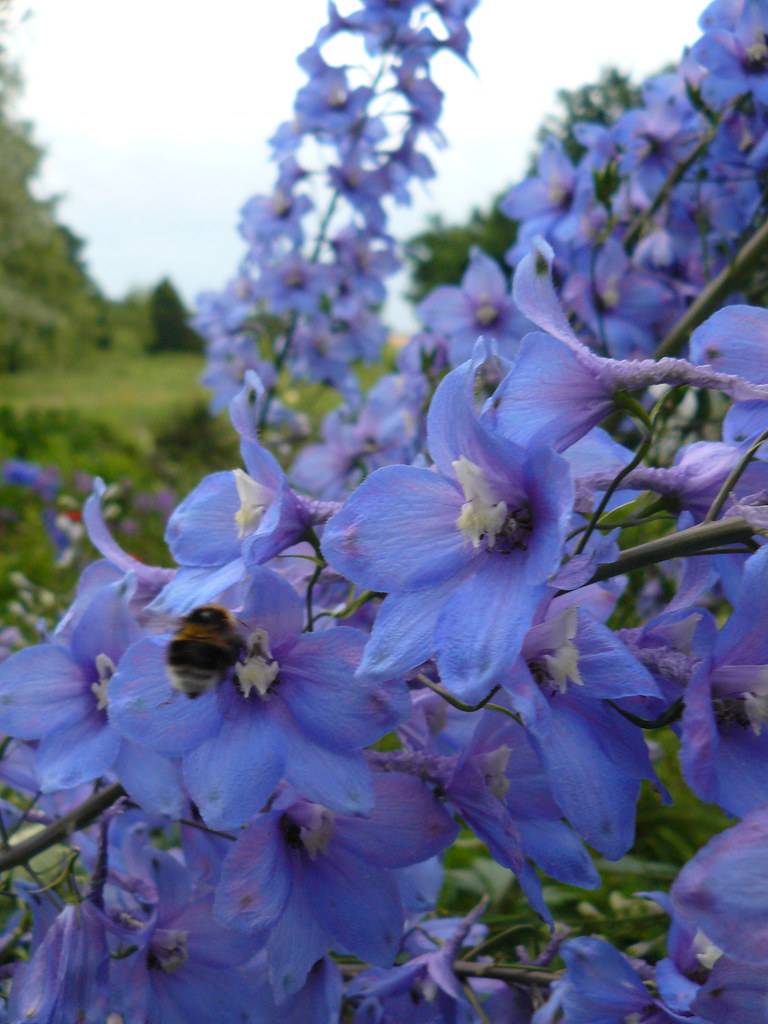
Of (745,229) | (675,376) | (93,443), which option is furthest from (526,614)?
(93,443)

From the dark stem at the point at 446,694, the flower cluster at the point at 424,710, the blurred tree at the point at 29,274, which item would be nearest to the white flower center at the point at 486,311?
the flower cluster at the point at 424,710

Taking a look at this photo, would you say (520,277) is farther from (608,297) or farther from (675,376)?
(608,297)

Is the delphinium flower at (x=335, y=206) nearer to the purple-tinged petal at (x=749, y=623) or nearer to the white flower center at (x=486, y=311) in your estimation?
the white flower center at (x=486, y=311)

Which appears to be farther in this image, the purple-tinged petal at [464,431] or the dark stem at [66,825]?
the dark stem at [66,825]

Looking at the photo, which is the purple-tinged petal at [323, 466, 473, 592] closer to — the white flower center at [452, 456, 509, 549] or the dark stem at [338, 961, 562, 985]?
the white flower center at [452, 456, 509, 549]

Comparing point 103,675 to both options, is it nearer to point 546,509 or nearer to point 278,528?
point 278,528

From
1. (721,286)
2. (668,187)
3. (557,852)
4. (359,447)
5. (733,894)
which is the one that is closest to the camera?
(733,894)

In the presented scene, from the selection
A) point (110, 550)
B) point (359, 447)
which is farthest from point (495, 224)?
point (110, 550)
